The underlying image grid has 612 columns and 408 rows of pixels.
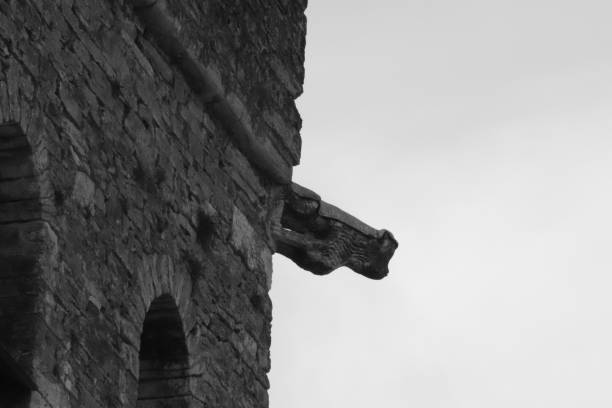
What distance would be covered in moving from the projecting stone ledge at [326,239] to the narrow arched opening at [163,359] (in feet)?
4.76

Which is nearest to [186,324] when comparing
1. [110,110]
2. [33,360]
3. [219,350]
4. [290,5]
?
[219,350]

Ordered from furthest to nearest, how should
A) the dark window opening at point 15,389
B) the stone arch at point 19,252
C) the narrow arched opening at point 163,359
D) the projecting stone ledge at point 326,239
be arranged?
the projecting stone ledge at point 326,239 < the narrow arched opening at point 163,359 < the stone arch at point 19,252 < the dark window opening at point 15,389

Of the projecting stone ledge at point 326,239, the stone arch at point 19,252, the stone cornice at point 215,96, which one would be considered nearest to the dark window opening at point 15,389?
the stone arch at point 19,252

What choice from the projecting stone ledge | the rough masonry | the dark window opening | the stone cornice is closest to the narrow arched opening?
the rough masonry

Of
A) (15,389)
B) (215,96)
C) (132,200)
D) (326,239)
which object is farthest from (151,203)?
(326,239)

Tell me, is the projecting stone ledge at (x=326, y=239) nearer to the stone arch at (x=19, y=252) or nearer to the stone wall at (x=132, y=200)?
the stone wall at (x=132, y=200)

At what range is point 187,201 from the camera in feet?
30.1

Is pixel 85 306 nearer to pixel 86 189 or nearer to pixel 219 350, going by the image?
pixel 86 189

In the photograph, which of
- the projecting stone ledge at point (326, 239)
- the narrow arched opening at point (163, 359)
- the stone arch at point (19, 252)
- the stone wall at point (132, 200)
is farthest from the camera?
the projecting stone ledge at point (326, 239)

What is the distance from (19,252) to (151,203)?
1.22m

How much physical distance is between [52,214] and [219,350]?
1705 millimetres

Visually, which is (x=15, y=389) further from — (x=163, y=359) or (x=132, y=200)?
(x=163, y=359)

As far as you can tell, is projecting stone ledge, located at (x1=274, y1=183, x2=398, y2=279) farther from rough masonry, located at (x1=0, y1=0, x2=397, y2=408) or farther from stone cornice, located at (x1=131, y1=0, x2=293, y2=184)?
stone cornice, located at (x1=131, y1=0, x2=293, y2=184)

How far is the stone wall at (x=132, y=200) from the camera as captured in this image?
7676 millimetres
